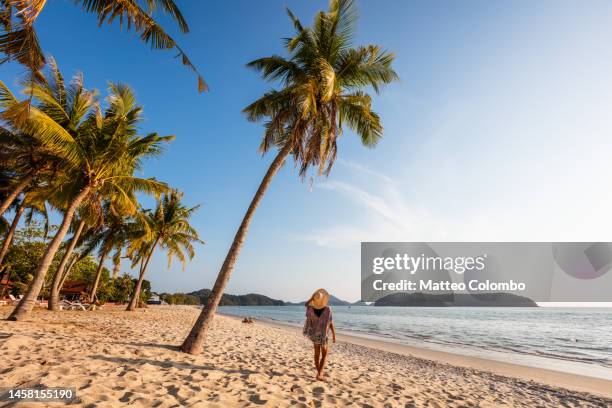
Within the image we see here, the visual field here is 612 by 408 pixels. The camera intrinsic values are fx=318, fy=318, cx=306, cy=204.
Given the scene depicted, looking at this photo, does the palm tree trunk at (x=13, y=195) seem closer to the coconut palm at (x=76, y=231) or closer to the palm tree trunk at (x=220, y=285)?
the coconut palm at (x=76, y=231)

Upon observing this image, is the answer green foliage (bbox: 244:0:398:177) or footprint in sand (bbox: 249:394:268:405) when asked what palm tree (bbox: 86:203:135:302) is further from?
footprint in sand (bbox: 249:394:268:405)

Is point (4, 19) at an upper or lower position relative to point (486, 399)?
upper

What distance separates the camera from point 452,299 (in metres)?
176

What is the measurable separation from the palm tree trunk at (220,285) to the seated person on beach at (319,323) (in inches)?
82.3

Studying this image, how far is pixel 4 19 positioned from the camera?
17.3 feet

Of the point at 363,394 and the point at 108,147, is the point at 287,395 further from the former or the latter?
the point at 108,147

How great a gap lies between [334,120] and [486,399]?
7.62 m

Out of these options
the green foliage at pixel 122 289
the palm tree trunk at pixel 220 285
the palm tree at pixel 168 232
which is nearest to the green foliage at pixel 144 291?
the green foliage at pixel 122 289

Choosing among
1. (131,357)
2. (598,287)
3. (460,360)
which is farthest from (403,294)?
(131,357)

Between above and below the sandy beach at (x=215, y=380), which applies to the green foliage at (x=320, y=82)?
above

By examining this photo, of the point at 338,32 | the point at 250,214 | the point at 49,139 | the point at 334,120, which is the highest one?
the point at 338,32

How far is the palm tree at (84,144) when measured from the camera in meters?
9.70

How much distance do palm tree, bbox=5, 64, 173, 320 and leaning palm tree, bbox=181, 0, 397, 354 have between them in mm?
5430

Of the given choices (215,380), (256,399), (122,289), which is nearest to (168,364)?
(215,380)
